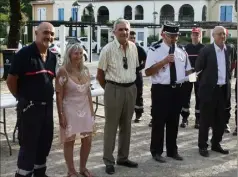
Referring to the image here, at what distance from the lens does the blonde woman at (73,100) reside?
17.6 feet

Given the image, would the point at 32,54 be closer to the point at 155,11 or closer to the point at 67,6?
the point at 155,11

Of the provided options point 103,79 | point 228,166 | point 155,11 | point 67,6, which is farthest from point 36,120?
point 67,6

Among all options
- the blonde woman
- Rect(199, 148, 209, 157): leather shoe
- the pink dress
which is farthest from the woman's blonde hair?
Rect(199, 148, 209, 157): leather shoe

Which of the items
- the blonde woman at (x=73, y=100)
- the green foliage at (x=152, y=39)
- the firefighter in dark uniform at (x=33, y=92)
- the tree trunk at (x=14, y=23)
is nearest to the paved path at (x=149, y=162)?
the blonde woman at (x=73, y=100)

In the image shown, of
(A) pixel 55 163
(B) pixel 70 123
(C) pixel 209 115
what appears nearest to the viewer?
(B) pixel 70 123

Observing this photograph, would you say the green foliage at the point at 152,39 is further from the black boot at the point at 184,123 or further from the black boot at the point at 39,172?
the black boot at the point at 39,172

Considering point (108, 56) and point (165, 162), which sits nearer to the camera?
point (108, 56)

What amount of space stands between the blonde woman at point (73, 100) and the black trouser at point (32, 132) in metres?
0.29

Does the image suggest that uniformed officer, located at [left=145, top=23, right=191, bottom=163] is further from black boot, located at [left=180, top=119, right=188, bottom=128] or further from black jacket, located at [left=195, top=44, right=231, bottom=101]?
black boot, located at [left=180, top=119, right=188, bottom=128]

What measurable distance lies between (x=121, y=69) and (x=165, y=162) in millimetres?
1512

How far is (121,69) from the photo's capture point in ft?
18.8

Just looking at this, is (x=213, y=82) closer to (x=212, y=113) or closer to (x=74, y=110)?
(x=212, y=113)

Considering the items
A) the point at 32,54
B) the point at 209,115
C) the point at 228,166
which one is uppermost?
the point at 32,54

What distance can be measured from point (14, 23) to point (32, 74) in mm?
12656
